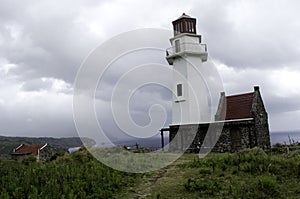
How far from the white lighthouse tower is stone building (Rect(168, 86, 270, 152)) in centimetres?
94

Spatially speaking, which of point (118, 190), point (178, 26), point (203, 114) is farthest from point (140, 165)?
point (178, 26)

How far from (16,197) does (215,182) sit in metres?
5.13

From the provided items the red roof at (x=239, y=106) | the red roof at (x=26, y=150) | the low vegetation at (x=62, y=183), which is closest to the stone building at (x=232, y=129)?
the red roof at (x=239, y=106)

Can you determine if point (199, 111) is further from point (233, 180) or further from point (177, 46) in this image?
point (233, 180)

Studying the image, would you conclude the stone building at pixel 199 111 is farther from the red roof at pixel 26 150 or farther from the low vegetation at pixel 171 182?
the red roof at pixel 26 150

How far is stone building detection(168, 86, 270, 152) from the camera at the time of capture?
19.0 m

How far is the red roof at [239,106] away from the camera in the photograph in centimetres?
1966

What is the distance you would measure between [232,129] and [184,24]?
28.7ft

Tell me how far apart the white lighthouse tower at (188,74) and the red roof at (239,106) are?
167cm

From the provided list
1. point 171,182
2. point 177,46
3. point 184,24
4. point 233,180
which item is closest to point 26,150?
point 177,46

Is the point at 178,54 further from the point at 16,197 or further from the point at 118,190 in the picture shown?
the point at 16,197

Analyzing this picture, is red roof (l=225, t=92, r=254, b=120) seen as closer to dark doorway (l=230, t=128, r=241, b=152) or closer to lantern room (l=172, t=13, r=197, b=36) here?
dark doorway (l=230, t=128, r=241, b=152)

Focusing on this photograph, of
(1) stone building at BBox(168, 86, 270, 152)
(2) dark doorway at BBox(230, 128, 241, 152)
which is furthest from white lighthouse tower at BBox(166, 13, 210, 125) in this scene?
(2) dark doorway at BBox(230, 128, 241, 152)

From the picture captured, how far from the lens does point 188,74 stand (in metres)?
22.2
